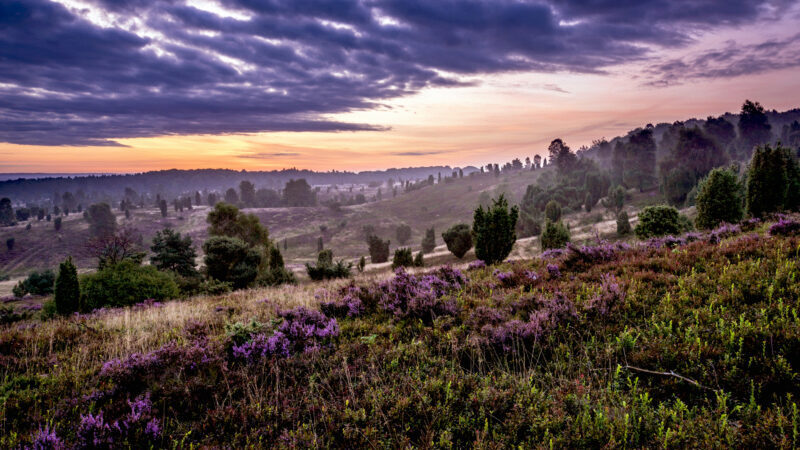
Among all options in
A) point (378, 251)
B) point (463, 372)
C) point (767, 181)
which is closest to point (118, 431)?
point (463, 372)

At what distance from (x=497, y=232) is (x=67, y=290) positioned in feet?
74.7

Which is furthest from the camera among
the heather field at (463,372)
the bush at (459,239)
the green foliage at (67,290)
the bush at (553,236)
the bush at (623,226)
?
the bush at (623,226)

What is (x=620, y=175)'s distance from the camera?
10531 centimetres

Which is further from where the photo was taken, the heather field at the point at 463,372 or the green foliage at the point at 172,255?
the green foliage at the point at 172,255

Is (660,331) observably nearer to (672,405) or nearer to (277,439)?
(672,405)

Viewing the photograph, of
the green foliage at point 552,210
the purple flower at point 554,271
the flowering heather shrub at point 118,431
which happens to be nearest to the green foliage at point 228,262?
the purple flower at point 554,271

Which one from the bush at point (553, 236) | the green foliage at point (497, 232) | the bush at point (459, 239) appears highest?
the green foliage at point (497, 232)

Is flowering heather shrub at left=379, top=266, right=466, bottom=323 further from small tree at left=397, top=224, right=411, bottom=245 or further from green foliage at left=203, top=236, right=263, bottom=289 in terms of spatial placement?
small tree at left=397, top=224, right=411, bottom=245

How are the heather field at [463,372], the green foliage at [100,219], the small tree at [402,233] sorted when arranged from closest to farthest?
the heather field at [463,372] → the small tree at [402,233] → the green foliage at [100,219]

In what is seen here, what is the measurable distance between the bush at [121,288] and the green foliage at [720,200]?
1541 inches

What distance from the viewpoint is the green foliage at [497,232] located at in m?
22.4

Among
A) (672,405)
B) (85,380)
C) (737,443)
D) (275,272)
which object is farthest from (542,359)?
(275,272)

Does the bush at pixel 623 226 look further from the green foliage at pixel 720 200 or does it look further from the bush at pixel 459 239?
the bush at pixel 459 239

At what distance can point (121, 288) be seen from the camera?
16641 mm
